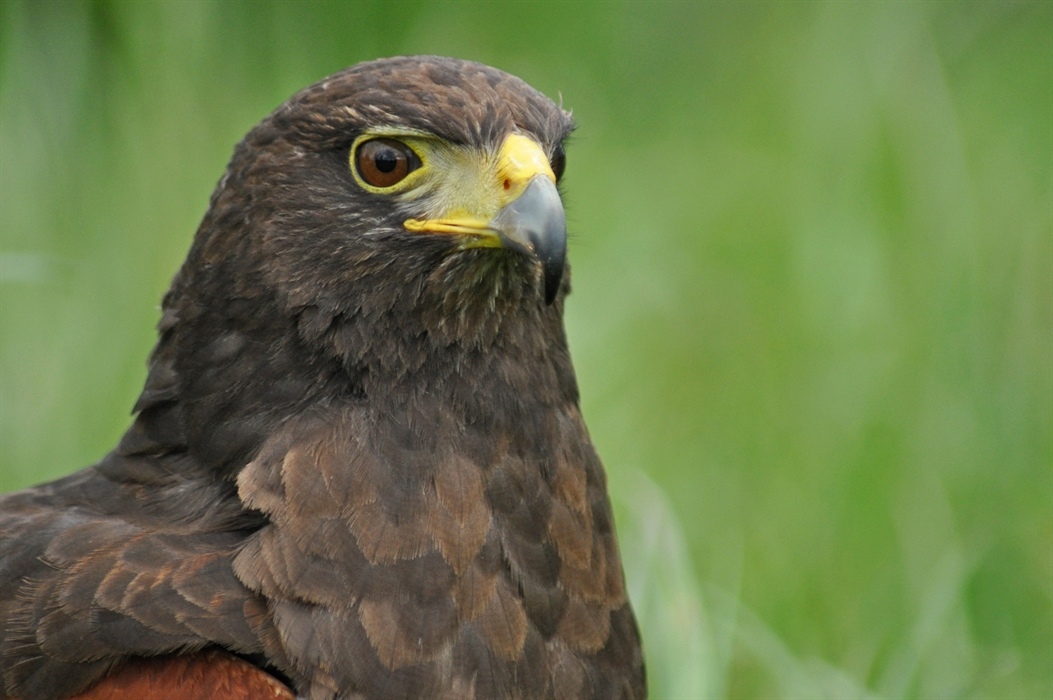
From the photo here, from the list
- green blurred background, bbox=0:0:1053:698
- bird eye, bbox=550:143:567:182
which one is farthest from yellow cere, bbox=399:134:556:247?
green blurred background, bbox=0:0:1053:698

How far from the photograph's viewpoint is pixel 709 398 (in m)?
5.39

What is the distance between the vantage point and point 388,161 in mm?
2980

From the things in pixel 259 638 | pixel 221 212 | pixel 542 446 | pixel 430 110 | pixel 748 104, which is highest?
pixel 748 104

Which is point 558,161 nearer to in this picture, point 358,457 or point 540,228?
point 540,228

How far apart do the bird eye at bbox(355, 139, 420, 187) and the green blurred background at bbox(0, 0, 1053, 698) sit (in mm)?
1479

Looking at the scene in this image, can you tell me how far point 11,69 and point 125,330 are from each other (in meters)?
1.01

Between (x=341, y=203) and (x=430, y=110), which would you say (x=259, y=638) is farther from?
(x=430, y=110)

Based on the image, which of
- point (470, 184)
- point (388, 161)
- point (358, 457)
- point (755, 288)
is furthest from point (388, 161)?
point (755, 288)

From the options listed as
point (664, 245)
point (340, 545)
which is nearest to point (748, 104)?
point (664, 245)

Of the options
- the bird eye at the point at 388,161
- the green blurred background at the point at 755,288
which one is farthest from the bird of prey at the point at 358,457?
the green blurred background at the point at 755,288

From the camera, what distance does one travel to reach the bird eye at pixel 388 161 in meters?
2.98

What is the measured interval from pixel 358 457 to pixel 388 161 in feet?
2.00

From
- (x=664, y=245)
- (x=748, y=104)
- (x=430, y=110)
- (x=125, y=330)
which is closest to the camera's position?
(x=430, y=110)

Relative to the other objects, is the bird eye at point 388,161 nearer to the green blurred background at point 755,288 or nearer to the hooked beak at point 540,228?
the hooked beak at point 540,228
